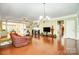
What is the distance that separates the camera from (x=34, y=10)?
6.61 feet

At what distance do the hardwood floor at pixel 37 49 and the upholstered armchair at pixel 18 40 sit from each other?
2.2 inches

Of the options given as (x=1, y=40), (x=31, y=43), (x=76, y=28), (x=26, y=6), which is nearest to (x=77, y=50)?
(x=76, y=28)

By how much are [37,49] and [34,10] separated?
1.93 ft

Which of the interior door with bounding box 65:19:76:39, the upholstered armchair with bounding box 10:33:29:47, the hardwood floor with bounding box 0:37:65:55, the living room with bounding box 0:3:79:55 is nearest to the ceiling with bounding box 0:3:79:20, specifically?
the living room with bounding box 0:3:79:55

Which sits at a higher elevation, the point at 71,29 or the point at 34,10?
the point at 34,10

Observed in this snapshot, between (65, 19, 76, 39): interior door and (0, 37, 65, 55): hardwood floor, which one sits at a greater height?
(65, 19, 76, 39): interior door

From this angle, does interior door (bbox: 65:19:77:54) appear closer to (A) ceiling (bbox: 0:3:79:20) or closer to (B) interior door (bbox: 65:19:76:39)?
(B) interior door (bbox: 65:19:76:39)

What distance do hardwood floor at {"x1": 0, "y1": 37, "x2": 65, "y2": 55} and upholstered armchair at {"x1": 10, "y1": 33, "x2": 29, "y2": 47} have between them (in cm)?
6

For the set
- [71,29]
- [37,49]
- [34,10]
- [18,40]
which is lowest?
[37,49]

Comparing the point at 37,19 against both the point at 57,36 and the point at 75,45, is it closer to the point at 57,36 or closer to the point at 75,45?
the point at 57,36

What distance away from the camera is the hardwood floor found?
6.56 ft

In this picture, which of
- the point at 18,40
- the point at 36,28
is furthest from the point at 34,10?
the point at 18,40

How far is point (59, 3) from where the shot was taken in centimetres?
200

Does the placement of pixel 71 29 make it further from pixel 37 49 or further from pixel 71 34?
pixel 37 49
